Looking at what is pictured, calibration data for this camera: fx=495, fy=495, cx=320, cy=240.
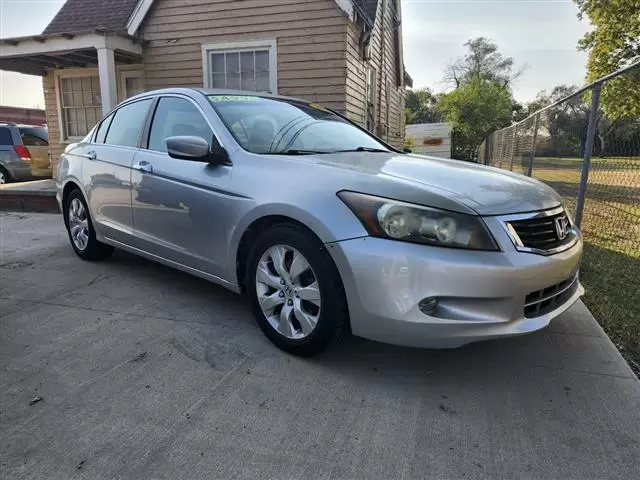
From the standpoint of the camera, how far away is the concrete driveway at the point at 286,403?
1.99 metres

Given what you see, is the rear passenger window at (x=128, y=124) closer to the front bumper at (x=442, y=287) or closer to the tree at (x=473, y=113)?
the front bumper at (x=442, y=287)

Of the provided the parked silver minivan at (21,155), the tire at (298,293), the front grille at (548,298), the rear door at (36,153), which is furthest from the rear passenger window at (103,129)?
the rear door at (36,153)

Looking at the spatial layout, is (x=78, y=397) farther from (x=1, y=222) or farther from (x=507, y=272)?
(x=1, y=222)

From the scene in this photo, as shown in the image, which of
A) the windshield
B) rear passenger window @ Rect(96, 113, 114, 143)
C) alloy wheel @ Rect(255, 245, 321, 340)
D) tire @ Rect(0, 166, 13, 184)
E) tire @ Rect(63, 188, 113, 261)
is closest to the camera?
alloy wheel @ Rect(255, 245, 321, 340)

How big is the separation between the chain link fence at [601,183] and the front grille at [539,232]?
38.3 inches

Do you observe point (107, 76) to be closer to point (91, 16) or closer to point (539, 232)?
point (91, 16)

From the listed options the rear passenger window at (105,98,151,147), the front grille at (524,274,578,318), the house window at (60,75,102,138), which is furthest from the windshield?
the house window at (60,75,102,138)

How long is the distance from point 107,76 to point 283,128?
728cm

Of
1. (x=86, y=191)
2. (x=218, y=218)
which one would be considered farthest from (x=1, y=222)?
(x=218, y=218)

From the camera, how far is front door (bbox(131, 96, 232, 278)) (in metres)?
3.18

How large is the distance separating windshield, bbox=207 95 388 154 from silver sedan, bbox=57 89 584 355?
15 mm

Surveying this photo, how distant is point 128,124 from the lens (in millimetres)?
4262

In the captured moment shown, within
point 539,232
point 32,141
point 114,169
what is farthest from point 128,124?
point 32,141

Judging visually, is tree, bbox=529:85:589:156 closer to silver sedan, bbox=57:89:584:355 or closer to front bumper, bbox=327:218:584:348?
silver sedan, bbox=57:89:584:355
